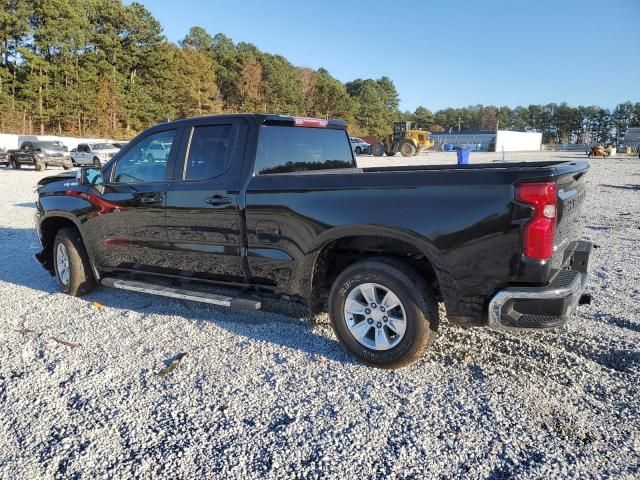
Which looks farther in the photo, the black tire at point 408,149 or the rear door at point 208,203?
the black tire at point 408,149

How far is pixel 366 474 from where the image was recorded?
2418 millimetres

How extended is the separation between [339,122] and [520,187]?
2537mm

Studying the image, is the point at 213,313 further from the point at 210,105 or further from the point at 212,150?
the point at 210,105

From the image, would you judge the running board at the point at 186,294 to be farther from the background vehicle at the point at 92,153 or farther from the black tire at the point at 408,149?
the black tire at the point at 408,149

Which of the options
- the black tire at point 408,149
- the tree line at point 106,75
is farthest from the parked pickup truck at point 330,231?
the tree line at point 106,75

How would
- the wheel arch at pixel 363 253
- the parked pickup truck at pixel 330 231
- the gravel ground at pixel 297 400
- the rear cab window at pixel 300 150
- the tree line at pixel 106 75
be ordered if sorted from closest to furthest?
the gravel ground at pixel 297 400 → the parked pickup truck at pixel 330 231 → the wheel arch at pixel 363 253 → the rear cab window at pixel 300 150 → the tree line at pixel 106 75

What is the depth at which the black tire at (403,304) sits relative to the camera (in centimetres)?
331

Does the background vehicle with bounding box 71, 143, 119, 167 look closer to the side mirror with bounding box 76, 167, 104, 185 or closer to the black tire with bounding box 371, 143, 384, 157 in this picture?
the black tire with bounding box 371, 143, 384, 157

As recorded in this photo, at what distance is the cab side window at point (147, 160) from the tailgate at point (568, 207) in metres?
3.30

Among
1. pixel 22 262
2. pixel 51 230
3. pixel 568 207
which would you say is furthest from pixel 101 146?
pixel 568 207

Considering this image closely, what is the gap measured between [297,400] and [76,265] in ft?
10.9

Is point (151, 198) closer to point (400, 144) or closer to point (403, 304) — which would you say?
point (403, 304)

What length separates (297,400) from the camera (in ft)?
10.3

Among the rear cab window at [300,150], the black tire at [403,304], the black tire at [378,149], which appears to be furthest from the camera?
the black tire at [378,149]
